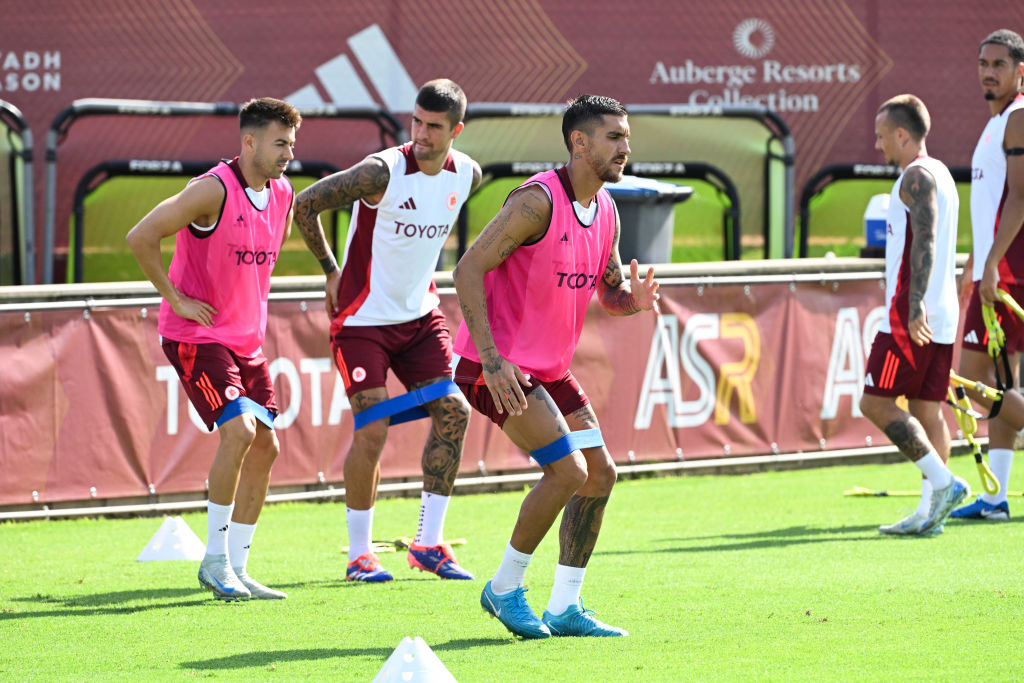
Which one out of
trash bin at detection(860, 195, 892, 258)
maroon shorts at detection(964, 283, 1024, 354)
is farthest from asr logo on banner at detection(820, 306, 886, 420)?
maroon shorts at detection(964, 283, 1024, 354)

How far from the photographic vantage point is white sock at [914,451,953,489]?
7777mm

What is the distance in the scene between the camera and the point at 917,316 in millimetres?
7680

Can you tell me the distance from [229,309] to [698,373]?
4957 millimetres

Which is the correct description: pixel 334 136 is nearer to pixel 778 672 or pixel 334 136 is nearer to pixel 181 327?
pixel 181 327

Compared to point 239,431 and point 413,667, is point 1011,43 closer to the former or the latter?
point 239,431

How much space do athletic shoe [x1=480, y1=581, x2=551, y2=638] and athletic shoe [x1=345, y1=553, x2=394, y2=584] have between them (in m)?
1.60

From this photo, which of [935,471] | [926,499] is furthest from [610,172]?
[926,499]

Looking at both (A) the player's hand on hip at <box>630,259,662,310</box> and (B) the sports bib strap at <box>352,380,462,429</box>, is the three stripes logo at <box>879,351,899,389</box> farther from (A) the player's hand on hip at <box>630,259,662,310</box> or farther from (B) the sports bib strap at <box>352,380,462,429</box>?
(A) the player's hand on hip at <box>630,259,662,310</box>

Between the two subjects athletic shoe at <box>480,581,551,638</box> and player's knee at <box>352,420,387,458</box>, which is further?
player's knee at <box>352,420,387,458</box>

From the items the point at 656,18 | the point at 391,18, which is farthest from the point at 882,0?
the point at 391,18

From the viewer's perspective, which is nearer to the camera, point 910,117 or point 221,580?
point 221,580

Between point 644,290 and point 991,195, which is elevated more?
point 991,195

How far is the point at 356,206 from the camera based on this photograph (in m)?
7.30

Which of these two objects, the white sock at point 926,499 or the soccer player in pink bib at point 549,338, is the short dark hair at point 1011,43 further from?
the soccer player in pink bib at point 549,338
